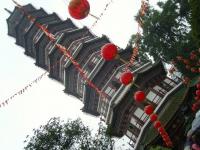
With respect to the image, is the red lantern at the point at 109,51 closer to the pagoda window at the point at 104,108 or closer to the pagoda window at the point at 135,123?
the pagoda window at the point at 135,123

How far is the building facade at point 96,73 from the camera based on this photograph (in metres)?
26.6

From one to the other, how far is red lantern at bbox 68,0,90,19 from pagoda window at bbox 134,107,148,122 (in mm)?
12865

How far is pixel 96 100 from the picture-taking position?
31.1 metres

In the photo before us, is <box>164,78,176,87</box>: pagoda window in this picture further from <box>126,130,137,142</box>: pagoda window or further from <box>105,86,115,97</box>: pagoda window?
<box>126,130,137,142</box>: pagoda window

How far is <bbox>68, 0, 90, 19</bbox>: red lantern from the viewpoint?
14711 mm

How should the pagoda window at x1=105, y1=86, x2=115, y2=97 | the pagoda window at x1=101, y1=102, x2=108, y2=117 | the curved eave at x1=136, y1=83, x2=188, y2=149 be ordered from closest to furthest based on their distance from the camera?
the curved eave at x1=136, y1=83, x2=188, y2=149, the pagoda window at x1=105, y1=86, x2=115, y2=97, the pagoda window at x1=101, y1=102, x2=108, y2=117

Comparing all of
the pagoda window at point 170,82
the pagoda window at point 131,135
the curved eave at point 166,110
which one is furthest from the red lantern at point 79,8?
the pagoda window at point 131,135

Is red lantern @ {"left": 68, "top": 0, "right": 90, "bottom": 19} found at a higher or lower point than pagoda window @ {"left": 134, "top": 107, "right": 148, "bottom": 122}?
higher

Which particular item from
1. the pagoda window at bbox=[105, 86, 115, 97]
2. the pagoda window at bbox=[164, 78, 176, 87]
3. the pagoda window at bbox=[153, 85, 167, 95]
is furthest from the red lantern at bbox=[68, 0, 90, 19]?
the pagoda window at bbox=[105, 86, 115, 97]

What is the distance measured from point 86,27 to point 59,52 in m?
3.86

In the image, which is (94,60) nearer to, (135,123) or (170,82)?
(170,82)

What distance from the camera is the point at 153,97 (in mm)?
26578

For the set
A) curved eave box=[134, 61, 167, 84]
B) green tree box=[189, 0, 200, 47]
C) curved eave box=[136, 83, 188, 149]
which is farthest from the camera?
curved eave box=[134, 61, 167, 84]

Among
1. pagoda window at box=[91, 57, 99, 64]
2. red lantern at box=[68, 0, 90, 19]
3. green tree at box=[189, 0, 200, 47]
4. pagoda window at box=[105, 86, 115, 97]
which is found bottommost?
pagoda window at box=[105, 86, 115, 97]
